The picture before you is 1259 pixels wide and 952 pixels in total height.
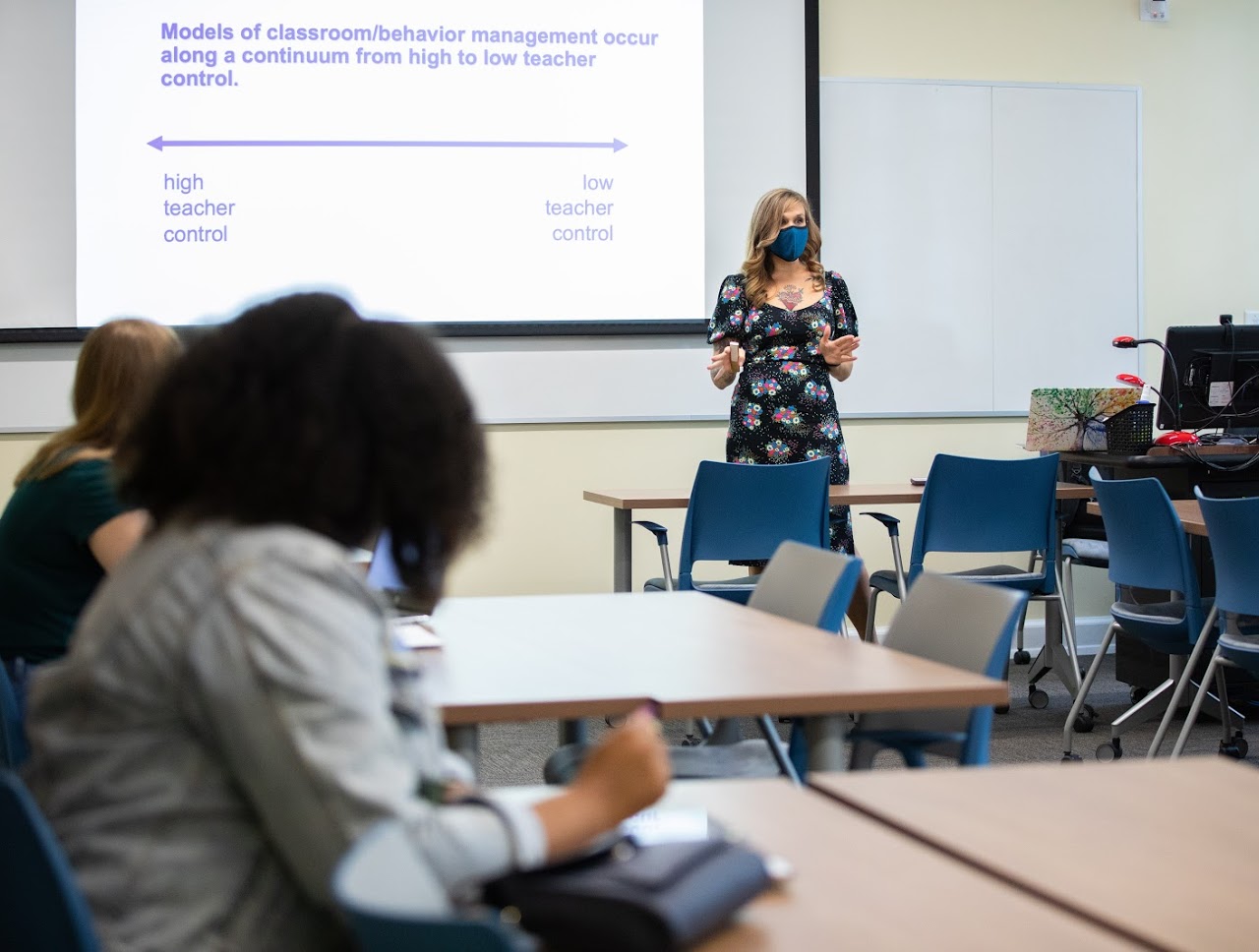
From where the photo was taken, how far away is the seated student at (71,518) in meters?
2.31

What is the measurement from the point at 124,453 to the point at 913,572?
353 centimetres

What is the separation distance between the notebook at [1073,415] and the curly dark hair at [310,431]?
167 inches

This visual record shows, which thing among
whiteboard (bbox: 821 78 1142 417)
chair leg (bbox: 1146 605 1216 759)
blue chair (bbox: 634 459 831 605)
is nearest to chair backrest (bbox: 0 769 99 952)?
chair leg (bbox: 1146 605 1216 759)

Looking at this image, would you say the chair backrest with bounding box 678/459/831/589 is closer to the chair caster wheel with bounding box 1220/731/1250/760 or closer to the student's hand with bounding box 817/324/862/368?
the student's hand with bounding box 817/324/862/368

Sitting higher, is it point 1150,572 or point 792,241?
point 792,241

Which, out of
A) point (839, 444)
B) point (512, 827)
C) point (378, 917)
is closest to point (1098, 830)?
point (512, 827)

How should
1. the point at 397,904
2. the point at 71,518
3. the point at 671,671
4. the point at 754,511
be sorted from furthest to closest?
1. the point at 754,511
2. the point at 71,518
3. the point at 671,671
4. the point at 397,904

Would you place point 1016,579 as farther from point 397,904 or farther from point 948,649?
point 397,904

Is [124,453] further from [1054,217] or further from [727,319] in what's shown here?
[1054,217]

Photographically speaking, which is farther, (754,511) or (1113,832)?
(754,511)

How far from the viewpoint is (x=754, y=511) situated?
13.9ft

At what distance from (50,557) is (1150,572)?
9.10 feet

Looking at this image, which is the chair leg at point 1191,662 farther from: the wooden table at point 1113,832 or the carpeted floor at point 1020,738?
the wooden table at point 1113,832

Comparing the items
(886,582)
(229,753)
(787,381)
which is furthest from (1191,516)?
(229,753)
